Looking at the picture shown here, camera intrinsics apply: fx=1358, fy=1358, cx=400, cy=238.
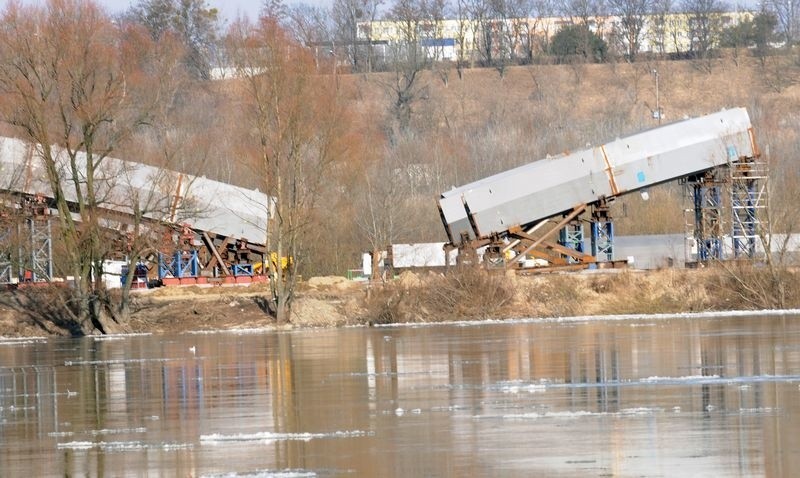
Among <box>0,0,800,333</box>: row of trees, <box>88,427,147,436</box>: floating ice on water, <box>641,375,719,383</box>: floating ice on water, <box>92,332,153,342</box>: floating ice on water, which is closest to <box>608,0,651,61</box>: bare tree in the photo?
<box>0,0,800,333</box>: row of trees

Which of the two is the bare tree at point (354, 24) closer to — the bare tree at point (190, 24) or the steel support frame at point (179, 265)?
the bare tree at point (190, 24)

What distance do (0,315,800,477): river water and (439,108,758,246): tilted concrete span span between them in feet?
57.9

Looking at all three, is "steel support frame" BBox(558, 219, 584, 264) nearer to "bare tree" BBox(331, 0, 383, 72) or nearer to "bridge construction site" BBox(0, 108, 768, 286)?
"bridge construction site" BBox(0, 108, 768, 286)

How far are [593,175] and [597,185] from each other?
1.49 feet

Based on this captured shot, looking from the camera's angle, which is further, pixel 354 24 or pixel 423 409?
pixel 354 24

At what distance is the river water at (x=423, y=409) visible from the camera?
14734 millimetres

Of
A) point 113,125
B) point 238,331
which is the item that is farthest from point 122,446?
point 113,125

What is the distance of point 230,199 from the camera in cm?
5606

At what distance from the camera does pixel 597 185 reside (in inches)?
2037

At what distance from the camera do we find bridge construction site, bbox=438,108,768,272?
169 ft

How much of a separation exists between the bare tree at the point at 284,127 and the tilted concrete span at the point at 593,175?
6304 millimetres

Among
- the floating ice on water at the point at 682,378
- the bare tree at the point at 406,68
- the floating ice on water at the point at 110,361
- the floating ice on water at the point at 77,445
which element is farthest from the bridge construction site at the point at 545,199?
the bare tree at the point at 406,68

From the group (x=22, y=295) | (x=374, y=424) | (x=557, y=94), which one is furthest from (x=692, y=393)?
(x=557, y=94)

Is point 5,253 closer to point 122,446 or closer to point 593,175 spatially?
point 593,175
